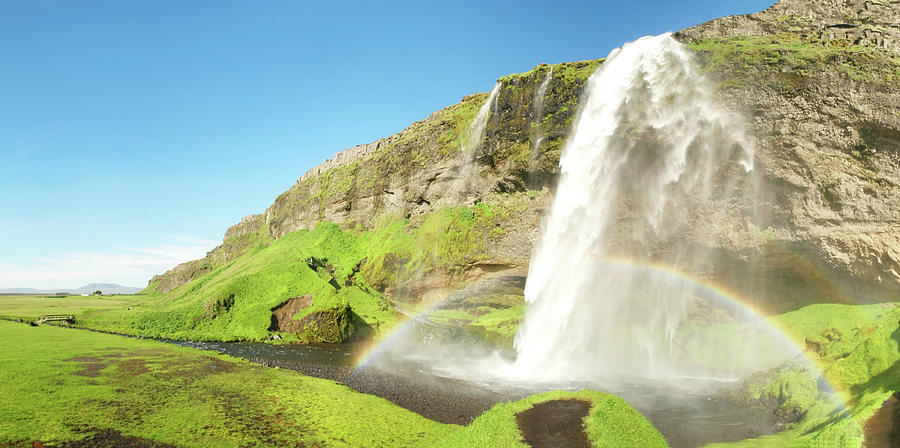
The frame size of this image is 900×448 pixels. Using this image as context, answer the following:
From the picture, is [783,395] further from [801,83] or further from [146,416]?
[146,416]

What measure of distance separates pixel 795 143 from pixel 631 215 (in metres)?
8.82

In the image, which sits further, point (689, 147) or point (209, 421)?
point (689, 147)

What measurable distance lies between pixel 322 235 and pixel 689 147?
122 feet

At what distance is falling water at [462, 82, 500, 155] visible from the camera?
3566cm

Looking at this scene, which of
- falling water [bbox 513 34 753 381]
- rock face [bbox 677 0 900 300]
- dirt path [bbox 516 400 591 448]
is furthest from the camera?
falling water [bbox 513 34 753 381]

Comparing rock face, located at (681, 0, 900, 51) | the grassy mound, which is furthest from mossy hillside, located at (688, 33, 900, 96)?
the grassy mound

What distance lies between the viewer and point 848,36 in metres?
24.2

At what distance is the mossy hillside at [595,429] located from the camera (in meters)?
8.71

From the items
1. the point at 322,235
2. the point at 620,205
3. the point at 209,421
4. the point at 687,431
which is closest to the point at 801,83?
the point at 620,205

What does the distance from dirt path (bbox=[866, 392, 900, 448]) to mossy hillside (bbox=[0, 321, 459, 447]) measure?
8904mm

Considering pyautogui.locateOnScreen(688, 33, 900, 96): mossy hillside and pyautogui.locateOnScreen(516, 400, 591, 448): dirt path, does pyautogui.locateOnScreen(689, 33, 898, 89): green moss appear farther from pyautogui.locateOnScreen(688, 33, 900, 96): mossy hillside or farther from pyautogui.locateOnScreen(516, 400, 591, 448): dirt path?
pyautogui.locateOnScreen(516, 400, 591, 448): dirt path

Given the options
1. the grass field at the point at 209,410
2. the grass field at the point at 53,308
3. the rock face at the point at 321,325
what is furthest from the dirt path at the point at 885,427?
the grass field at the point at 53,308

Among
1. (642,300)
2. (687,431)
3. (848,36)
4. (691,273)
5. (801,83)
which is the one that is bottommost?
(687,431)

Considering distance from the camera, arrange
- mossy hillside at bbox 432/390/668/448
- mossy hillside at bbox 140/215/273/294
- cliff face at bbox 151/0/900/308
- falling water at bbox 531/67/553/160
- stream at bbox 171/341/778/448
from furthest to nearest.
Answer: mossy hillside at bbox 140/215/273/294, falling water at bbox 531/67/553/160, cliff face at bbox 151/0/900/308, stream at bbox 171/341/778/448, mossy hillside at bbox 432/390/668/448
